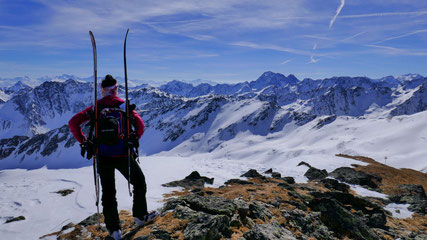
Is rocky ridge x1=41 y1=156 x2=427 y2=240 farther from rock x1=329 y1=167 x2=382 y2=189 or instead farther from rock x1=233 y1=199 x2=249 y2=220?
rock x1=329 y1=167 x2=382 y2=189

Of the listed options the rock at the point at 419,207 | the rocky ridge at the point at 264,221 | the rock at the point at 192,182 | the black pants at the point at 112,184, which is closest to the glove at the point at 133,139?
the black pants at the point at 112,184

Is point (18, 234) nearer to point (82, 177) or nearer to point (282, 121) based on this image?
point (82, 177)

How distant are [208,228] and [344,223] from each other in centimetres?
525

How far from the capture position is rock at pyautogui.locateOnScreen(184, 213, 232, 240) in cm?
592

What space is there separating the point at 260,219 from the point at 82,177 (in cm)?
1301

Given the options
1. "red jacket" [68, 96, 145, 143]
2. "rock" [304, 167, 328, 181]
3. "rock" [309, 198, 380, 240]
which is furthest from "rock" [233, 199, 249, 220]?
"rock" [304, 167, 328, 181]

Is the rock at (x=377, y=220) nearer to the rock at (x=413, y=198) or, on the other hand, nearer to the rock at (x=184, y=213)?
the rock at (x=413, y=198)

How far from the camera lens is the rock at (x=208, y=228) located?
5922 mm

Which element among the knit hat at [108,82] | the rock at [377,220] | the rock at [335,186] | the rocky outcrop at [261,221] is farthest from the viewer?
the rock at [335,186]

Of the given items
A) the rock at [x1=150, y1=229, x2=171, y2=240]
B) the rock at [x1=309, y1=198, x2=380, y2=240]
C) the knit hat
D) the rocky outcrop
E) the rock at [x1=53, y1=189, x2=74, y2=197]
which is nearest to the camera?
the rock at [x1=150, y1=229, x2=171, y2=240]

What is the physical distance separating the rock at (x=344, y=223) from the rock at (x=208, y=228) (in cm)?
423

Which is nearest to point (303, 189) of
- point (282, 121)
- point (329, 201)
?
point (329, 201)

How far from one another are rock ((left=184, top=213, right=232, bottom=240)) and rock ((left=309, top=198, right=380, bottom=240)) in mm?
4235

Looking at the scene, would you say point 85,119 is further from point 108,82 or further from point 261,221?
point 261,221
